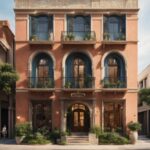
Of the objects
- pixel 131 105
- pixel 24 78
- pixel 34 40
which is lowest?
pixel 131 105

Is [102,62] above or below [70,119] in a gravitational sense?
above

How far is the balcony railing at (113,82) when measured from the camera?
132 feet

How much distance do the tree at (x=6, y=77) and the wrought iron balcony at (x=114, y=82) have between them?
26.1 ft

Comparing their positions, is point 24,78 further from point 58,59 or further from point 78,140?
point 78,140

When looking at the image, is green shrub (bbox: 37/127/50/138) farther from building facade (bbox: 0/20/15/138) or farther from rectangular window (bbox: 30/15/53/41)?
rectangular window (bbox: 30/15/53/41)

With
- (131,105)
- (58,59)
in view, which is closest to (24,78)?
(58,59)

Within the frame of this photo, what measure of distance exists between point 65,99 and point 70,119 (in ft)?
7.04

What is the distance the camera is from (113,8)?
41250mm

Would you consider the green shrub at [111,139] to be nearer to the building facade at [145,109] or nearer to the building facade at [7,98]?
the building facade at [7,98]

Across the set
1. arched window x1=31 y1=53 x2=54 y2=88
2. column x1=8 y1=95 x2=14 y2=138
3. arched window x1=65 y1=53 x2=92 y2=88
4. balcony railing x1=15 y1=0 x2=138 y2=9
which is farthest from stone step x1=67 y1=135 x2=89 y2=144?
balcony railing x1=15 y1=0 x2=138 y2=9

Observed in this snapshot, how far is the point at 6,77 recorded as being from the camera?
3794cm

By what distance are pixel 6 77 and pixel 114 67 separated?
10.2 metres

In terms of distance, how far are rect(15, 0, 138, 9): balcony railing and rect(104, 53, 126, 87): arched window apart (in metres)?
4.57

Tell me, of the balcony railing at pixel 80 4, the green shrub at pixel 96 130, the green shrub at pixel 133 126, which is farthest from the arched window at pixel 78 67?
the green shrub at pixel 133 126
